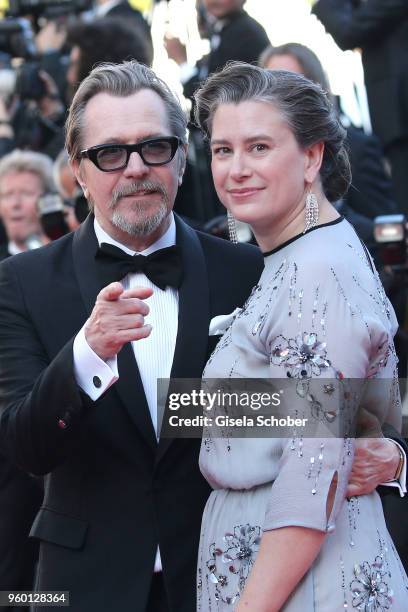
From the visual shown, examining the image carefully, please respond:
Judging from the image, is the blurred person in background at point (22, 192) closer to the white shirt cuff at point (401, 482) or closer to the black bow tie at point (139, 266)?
the black bow tie at point (139, 266)

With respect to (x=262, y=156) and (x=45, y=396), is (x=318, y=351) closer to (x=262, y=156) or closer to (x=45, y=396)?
(x=262, y=156)

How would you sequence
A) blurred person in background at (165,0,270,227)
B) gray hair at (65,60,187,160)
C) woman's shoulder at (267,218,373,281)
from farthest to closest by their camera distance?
blurred person in background at (165,0,270,227), gray hair at (65,60,187,160), woman's shoulder at (267,218,373,281)

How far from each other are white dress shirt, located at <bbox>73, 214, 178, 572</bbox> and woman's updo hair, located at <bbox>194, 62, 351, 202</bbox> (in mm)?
529

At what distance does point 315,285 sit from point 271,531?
537mm

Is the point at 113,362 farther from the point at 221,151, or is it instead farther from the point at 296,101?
the point at 296,101

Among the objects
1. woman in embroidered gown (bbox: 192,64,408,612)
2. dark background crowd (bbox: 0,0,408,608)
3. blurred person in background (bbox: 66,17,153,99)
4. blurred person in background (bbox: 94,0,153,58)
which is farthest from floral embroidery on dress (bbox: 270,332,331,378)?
blurred person in background (bbox: 94,0,153,58)

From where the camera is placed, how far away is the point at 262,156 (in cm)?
269

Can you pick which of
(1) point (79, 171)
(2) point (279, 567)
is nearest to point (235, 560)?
(2) point (279, 567)

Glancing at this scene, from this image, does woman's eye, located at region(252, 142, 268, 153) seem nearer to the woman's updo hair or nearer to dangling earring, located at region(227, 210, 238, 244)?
the woman's updo hair

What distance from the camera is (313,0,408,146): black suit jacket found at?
5953 mm

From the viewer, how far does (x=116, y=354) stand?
2.77 metres

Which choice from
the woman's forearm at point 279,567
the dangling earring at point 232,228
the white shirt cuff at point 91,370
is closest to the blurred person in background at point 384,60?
the dangling earring at point 232,228

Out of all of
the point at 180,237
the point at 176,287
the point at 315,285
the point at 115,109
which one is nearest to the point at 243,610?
the point at 315,285

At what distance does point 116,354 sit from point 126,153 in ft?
2.11
